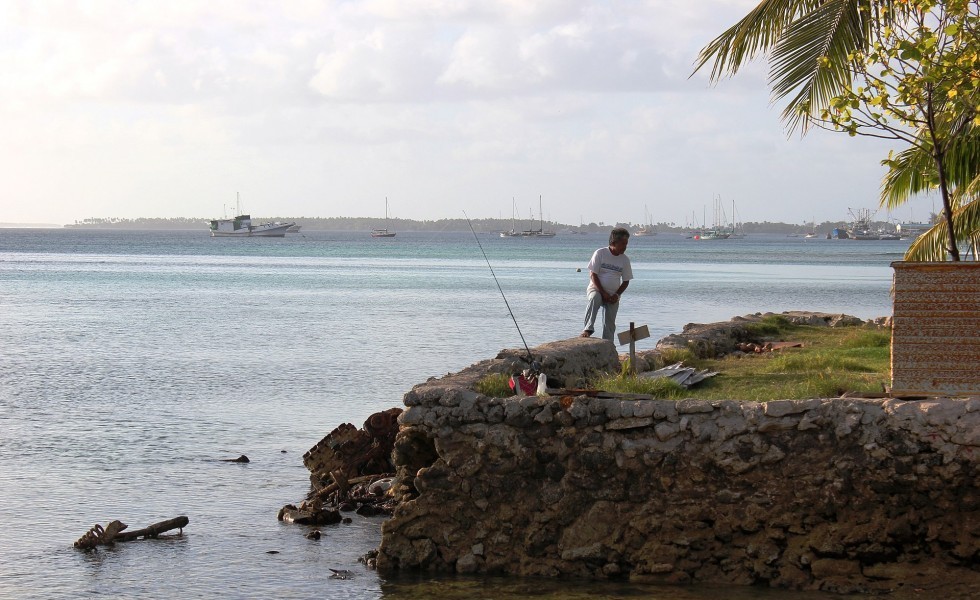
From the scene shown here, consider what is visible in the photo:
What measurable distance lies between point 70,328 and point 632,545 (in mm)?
22656

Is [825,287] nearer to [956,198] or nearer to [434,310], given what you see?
[434,310]

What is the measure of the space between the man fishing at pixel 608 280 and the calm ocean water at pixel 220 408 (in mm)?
3409

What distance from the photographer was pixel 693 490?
7.62 meters

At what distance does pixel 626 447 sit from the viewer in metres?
7.71

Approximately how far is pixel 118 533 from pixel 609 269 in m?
5.60

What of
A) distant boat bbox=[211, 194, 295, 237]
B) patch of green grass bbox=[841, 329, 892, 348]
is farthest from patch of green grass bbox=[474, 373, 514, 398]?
distant boat bbox=[211, 194, 295, 237]

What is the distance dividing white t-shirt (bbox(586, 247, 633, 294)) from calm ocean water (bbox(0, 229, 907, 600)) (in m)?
3.63

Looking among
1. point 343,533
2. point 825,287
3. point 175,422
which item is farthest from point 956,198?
point 825,287

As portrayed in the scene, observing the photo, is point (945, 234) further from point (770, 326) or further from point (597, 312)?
point (597, 312)

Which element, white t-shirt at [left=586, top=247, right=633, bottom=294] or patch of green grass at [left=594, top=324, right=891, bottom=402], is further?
white t-shirt at [left=586, top=247, right=633, bottom=294]

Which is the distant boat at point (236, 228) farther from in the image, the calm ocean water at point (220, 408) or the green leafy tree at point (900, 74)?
the green leafy tree at point (900, 74)

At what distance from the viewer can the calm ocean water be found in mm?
8305

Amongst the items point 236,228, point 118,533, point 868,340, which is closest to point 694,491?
point 118,533

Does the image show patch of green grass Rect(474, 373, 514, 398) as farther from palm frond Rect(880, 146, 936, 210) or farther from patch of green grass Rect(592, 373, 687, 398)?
palm frond Rect(880, 146, 936, 210)
